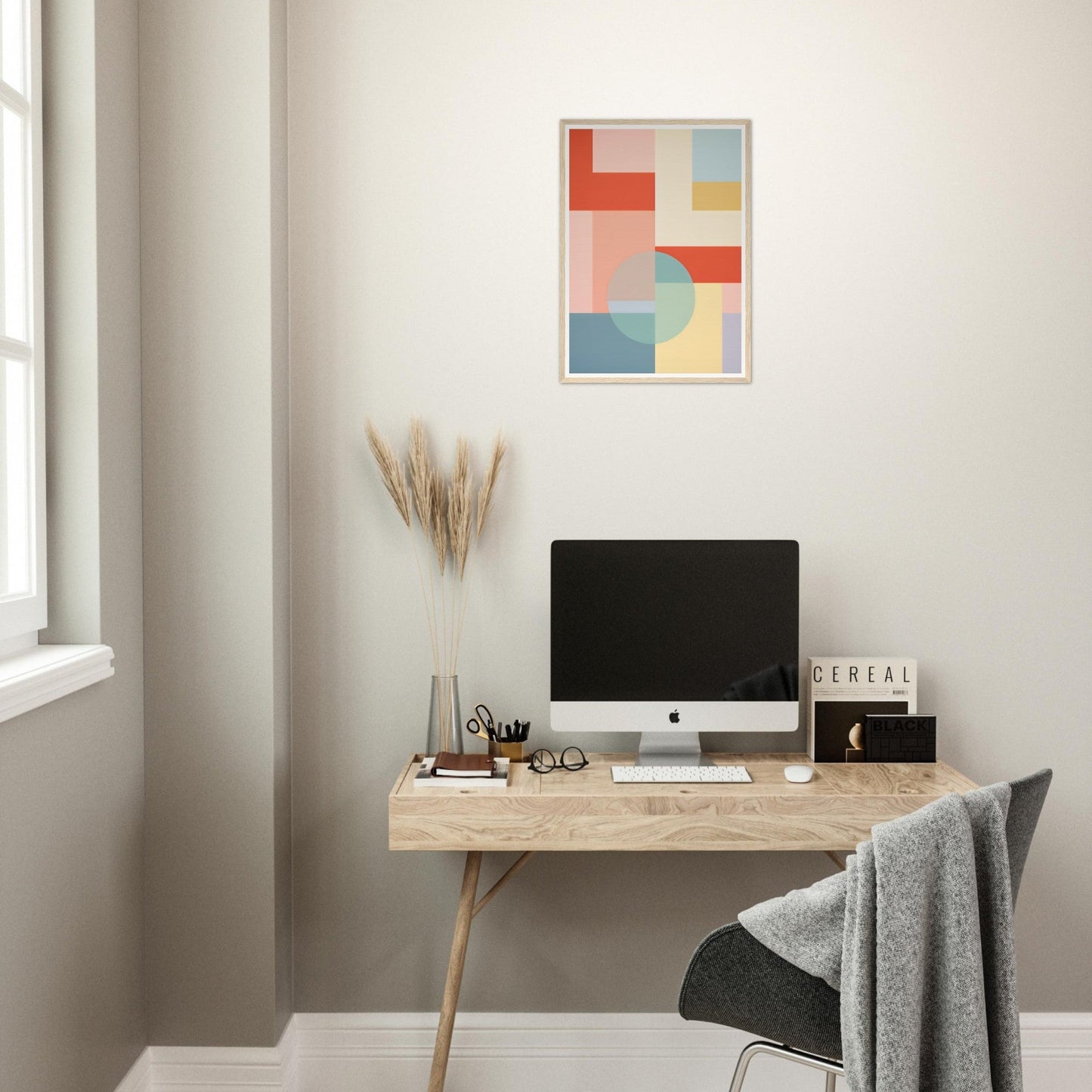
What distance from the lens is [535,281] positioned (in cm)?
225

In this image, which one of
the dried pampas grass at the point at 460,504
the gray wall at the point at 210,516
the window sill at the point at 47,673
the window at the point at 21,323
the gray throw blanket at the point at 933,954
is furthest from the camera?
the dried pampas grass at the point at 460,504

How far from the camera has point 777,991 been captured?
60.6 inches

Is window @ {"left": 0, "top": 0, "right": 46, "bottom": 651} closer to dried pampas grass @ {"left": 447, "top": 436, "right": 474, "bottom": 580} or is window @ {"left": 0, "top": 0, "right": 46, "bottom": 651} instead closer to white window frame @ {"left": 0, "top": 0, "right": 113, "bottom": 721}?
white window frame @ {"left": 0, "top": 0, "right": 113, "bottom": 721}

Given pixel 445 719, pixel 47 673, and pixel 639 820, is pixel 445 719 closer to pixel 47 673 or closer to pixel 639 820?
pixel 639 820

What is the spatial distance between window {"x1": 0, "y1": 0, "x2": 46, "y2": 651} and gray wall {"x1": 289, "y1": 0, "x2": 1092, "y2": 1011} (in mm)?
596

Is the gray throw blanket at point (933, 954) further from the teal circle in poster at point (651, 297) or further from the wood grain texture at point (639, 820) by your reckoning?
the teal circle in poster at point (651, 297)

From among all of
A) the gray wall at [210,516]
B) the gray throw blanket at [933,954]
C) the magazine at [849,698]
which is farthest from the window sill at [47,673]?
the magazine at [849,698]

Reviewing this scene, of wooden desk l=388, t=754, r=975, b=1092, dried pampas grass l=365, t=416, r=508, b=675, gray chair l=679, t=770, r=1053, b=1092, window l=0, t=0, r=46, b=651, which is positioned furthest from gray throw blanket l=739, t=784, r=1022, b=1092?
window l=0, t=0, r=46, b=651

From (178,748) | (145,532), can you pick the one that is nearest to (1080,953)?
(178,748)

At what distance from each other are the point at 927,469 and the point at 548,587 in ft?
3.05

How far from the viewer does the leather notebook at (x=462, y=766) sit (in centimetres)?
199

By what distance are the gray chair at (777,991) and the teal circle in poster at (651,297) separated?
4.08 feet

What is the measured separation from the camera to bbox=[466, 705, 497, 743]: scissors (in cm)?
215

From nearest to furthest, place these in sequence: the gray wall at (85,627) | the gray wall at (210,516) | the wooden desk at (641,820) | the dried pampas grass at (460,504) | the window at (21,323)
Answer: the gray wall at (85,627) < the window at (21,323) < the wooden desk at (641,820) < the gray wall at (210,516) < the dried pampas grass at (460,504)
